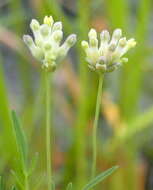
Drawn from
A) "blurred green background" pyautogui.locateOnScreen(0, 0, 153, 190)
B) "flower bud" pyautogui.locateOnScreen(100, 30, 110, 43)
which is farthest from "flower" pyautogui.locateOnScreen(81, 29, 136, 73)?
"blurred green background" pyautogui.locateOnScreen(0, 0, 153, 190)

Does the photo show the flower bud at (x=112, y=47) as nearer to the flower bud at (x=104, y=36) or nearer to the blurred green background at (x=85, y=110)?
the flower bud at (x=104, y=36)

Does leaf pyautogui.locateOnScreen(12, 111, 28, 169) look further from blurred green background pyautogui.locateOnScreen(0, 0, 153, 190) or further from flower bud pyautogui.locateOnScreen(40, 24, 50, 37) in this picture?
blurred green background pyautogui.locateOnScreen(0, 0, 153, 190)

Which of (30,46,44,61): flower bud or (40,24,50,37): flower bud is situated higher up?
(40,24,50,37): flower bud

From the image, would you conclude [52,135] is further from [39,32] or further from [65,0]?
[39,32]

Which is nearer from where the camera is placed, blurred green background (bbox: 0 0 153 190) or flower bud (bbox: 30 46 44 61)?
flower bud (bbox: 30 46 44 61)

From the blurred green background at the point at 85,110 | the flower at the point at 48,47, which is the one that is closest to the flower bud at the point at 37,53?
the flower at the point at 48,47

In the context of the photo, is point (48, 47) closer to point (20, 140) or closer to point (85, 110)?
point (20, 140)

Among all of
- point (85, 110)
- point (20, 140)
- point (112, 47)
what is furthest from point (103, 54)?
point (85, 110)

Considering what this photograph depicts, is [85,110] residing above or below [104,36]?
below
